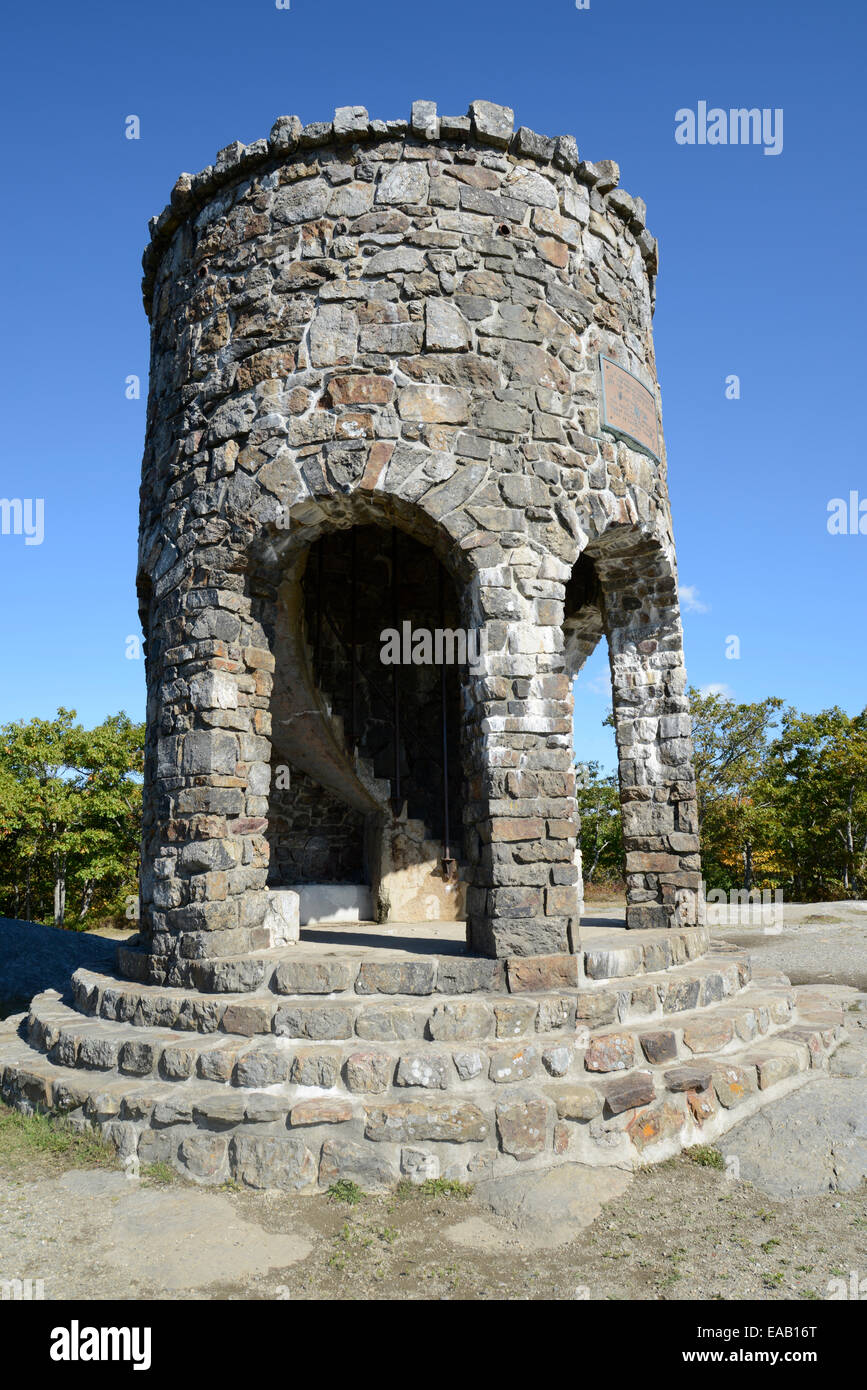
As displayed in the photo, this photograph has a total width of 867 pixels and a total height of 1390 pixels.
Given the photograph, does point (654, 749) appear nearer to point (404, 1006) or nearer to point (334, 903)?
point (404, 1006)

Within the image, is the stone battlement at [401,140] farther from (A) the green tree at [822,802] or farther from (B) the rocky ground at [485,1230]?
(A) the green tree at [822,802]

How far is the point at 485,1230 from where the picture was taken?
3.70m

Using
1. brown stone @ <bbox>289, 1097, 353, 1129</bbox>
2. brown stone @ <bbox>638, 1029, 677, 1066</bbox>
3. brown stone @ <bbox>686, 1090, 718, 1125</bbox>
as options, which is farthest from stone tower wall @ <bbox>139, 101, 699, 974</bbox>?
brown stone @ <bbox>289, 1097, 353, 1129</bbox>

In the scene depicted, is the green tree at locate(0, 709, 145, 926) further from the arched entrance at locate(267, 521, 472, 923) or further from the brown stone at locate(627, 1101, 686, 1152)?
the brown stone at locate(627, 1101, 686, 1152)

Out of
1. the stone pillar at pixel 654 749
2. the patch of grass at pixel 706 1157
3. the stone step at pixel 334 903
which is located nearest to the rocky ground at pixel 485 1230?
the patch of grass at pixel 706 1157

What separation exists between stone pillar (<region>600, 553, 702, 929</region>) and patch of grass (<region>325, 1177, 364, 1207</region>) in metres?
3.32

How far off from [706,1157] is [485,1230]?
1327mm

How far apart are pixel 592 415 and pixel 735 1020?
3927 mm

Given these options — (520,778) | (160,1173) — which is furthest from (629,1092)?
(160,1173)

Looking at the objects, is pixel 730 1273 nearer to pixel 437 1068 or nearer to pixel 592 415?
pixel 437 1068

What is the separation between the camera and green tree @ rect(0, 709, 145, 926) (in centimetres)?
2145

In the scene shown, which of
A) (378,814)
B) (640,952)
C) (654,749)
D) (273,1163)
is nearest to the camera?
(273,1163)

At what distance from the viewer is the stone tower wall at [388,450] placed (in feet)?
17.0
